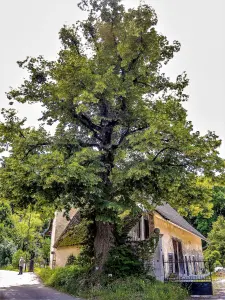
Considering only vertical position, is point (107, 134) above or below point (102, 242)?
above

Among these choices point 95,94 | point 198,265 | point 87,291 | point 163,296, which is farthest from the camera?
point 198,265

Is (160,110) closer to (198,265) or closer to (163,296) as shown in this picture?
(163,296)

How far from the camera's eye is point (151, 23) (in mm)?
13930

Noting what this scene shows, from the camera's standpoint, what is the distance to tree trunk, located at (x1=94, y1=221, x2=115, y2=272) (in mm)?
13148

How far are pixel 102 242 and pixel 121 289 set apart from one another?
9.02 ft

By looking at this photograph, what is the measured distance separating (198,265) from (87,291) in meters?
19.1

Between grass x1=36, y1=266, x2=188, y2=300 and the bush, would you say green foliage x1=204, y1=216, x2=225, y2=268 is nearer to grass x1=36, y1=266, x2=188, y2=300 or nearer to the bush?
grass x1=36, y1=266, x2=188, y2=300

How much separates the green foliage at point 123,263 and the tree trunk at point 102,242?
27cm

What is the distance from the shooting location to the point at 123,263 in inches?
515

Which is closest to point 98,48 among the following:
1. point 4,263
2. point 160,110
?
point 160,110

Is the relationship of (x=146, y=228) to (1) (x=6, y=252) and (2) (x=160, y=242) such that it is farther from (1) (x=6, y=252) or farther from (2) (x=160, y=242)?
(1) (x=6, y=252)

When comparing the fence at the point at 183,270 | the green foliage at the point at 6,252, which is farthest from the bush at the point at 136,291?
the green foliage at the point at 6,252

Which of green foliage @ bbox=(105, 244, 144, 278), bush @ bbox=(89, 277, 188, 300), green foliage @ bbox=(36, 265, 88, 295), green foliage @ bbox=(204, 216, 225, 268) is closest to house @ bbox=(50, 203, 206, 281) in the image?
green foliage @ bbox=(105, 244, 144, 278)

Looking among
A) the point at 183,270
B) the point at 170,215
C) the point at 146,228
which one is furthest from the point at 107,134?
the point at 183,270
